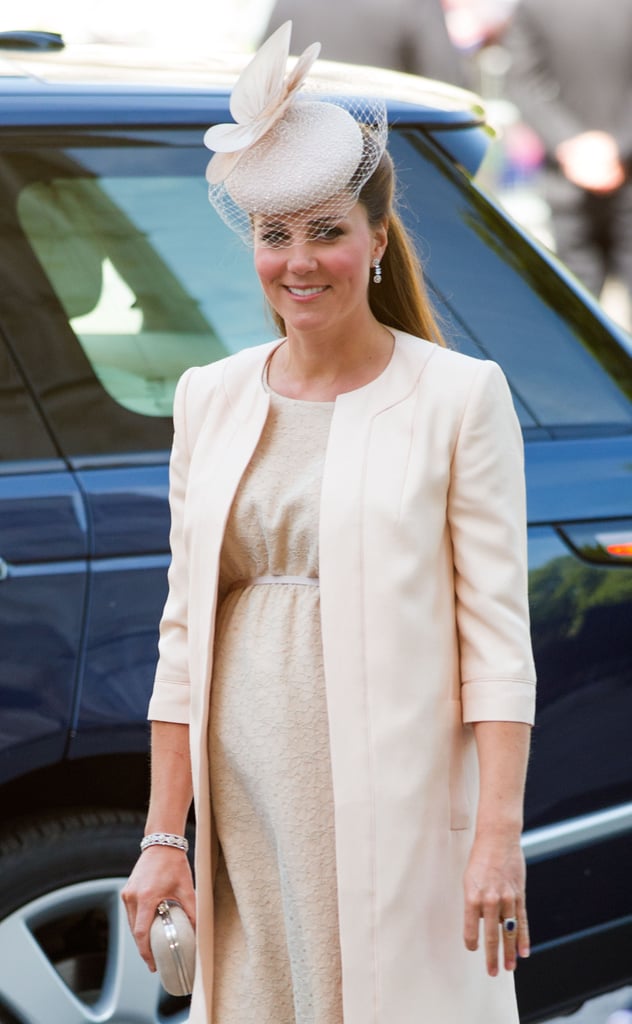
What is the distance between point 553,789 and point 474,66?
7107 millimetres

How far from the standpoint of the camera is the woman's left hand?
2107 mm

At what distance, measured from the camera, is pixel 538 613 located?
306 centimetres

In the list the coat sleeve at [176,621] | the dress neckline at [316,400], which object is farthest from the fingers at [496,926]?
the dress neckline at [316,400]

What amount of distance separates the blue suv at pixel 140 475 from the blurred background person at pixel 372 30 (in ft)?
11.0

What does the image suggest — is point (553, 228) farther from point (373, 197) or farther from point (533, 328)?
point (373, 197)

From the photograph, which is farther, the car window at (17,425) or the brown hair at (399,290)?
the car window at (17,425)

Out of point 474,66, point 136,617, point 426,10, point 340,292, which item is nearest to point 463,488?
point 340,292

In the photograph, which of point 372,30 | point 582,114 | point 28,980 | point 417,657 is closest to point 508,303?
point 417,657

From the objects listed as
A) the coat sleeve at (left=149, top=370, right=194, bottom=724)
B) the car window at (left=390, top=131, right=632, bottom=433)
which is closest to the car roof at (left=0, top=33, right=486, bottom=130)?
the car window at (left=390, top=131, right=632, bottom=433)

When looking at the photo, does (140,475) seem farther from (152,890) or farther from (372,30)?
(372,30)

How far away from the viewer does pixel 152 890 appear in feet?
7.73

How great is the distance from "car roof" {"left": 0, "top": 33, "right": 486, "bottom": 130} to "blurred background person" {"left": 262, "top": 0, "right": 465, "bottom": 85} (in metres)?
3.10

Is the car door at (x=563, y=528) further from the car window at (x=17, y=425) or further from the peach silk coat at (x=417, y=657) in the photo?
the peach silk coat at (x=417, y=657)

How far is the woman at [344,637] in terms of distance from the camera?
7.06ft
